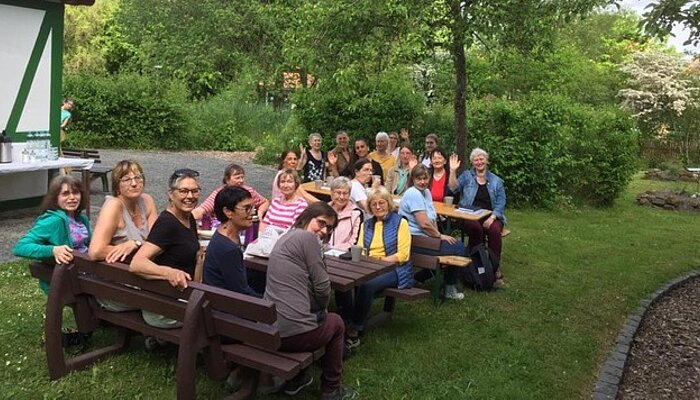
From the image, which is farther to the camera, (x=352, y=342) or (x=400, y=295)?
(x=400, y=295)

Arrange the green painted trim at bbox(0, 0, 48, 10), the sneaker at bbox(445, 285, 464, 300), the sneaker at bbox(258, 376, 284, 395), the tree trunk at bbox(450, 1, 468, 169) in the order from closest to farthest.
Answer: the sneaker at bbox(258, 376, 284, 395)
the sneaker at bbox(445, 285, 464, 300)
the green painted trim at bbox(0, 0, 48, 10)
the tree trunk at bbox(450, 1, 468, 169)

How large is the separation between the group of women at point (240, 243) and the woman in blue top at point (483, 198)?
3.13 feet

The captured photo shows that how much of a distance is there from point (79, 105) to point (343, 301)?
16.4 m

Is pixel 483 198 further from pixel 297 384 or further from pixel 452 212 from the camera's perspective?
pixel 297 384

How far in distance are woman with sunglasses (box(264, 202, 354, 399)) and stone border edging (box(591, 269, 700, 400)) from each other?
1.81 m

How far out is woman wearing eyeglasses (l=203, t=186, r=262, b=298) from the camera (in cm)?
345

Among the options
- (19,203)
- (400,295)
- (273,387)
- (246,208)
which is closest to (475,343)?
(400,295)

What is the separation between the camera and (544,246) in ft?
28.0

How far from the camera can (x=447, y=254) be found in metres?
5.83

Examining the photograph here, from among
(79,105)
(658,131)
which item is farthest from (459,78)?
(658,131)

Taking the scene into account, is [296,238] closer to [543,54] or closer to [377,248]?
[377,248]

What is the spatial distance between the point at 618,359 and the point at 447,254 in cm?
172

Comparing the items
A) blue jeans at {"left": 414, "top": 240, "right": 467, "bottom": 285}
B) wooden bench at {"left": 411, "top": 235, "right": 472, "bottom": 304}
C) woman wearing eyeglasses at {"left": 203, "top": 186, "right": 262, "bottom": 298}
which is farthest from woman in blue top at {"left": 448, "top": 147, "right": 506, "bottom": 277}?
woman wearing eyeglasses at {"left": 203, "top": 186, "right": 262, "bottom": 298}

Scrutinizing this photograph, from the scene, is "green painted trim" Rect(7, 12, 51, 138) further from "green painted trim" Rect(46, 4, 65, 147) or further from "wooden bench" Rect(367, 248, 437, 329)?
"wooden bench" Rect(367, 248, 437, 329)
